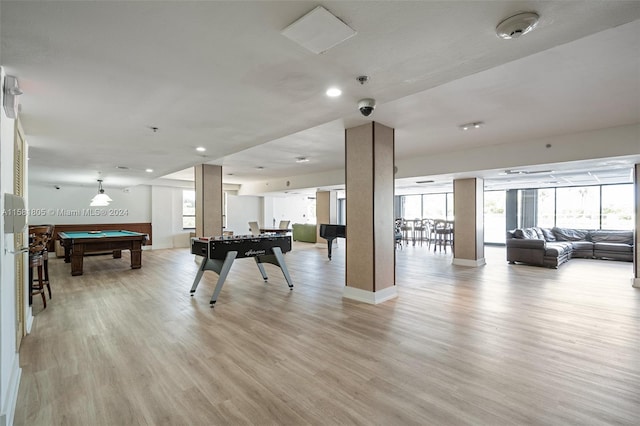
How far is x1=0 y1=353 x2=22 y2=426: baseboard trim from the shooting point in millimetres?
1684

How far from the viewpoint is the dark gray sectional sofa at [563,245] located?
23.2 ft

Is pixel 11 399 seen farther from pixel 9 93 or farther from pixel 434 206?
pixel 434 206

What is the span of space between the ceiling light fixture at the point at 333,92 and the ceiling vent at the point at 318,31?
0.71 metres

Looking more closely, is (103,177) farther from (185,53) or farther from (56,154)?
(185,53)

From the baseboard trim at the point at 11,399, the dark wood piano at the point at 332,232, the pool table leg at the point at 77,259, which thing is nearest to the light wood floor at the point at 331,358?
the baseboard trim at the point at 11,399

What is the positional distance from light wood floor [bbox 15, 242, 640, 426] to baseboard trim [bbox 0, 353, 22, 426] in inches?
2.7

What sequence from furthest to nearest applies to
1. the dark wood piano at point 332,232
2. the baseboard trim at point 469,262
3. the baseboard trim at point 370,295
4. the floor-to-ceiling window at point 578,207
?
the floor-to-ceiling window at point 578,207 < the dark wood piano at point 332,232 < the baseboard trim at point 469,262 < the baseboard trim at point 370,295

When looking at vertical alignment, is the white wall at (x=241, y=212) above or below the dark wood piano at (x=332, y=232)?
above

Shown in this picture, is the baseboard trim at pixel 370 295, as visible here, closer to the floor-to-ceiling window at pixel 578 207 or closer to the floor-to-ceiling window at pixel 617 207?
the floor-to-ceiling window at pixel 578 207

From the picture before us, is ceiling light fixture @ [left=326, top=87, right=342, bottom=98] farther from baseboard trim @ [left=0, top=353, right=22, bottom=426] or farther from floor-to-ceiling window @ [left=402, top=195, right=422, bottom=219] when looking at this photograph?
floor-to-ceiling window @ [left=402, top=195, right=422, bottom=219]

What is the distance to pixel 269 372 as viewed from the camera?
239cm

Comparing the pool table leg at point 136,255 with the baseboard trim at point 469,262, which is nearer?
the pool table leg at point 136,255

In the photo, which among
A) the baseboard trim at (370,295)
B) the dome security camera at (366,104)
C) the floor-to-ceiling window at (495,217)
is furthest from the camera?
the floor-to-ceiling window at (495,217)

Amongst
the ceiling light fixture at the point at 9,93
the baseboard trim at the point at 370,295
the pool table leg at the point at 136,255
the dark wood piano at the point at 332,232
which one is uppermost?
the ceiling light fixture at the point at 9,93
